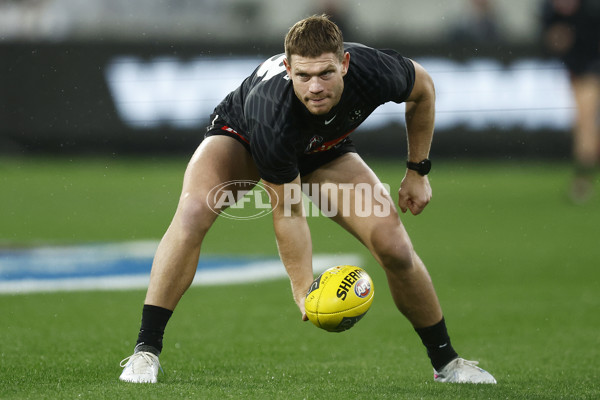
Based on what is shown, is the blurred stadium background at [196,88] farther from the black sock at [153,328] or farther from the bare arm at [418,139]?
the black sock at [153,328]

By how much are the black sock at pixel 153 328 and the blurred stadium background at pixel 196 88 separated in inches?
433

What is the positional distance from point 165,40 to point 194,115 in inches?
67.6

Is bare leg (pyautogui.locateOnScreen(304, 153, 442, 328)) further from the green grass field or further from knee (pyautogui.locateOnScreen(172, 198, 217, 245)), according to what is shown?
knee (pyautogui.locateOnScreen(172, 198, 217, 245))

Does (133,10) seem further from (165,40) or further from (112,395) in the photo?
(112,395)

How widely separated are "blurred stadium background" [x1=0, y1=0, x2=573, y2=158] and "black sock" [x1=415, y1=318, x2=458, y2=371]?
10.6 m

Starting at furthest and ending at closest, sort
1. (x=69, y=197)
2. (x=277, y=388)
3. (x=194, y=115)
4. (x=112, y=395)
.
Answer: (x=194, y=115), (x=69, y=197), (x=277, y=388), (x=112, y=395)

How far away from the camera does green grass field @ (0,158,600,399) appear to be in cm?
466

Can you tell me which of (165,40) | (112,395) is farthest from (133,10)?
(112,395)

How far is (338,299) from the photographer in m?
4.46

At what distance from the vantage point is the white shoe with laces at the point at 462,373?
192 inches

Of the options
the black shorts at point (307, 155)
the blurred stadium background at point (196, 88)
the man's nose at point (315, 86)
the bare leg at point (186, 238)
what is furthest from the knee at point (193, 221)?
the blurred stadium background at point (196, 88)

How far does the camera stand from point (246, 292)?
779 cm

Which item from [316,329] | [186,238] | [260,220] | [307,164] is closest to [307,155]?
[307,164]

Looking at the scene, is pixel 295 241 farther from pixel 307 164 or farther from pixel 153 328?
pixel 153 328
